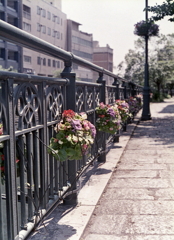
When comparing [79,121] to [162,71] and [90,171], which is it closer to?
[90,171]

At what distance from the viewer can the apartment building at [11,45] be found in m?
64.0

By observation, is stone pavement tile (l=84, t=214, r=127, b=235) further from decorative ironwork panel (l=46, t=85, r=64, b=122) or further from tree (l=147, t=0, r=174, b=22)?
tree (l=147, t=0, r=174, b=22)

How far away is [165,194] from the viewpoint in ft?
15.6

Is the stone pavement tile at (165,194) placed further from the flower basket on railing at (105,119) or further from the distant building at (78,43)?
the distant building at (78,43)

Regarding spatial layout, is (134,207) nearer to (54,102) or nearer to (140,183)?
(140,183)

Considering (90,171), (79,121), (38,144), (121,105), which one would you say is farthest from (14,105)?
(121,105)

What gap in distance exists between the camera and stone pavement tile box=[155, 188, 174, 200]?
4617 mm

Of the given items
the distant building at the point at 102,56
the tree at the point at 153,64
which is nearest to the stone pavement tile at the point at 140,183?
the tree at the point at 153,64

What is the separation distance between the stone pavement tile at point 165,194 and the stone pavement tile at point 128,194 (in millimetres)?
69

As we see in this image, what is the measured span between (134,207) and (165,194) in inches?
25.1

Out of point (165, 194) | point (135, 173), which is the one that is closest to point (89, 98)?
point (135, 173)

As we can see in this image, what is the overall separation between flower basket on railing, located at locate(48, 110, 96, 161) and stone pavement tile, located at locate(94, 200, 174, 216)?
0.96 meters

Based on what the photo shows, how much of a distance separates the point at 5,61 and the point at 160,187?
61.9m

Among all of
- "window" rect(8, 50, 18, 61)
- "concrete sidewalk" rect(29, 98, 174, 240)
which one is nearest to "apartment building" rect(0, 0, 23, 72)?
"window" rect(8, 50, 18, 61)
